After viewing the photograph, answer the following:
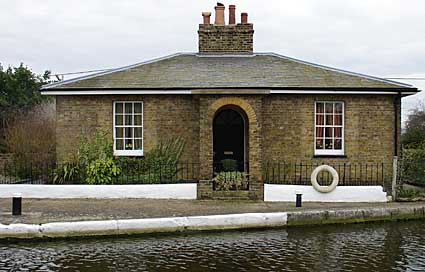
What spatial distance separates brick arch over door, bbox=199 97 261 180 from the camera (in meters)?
16.4

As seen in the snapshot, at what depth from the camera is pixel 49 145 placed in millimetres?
23688

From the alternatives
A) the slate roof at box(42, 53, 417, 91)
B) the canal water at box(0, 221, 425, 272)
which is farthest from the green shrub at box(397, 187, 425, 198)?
the canal water at box(0, 221, 425, 272)

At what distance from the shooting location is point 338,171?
18078 mm

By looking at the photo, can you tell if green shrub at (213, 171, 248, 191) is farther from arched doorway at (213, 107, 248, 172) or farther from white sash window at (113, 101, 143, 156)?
white sash window at (113, 101, 143, 156)

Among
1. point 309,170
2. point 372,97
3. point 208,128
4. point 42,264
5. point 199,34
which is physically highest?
point 199,34

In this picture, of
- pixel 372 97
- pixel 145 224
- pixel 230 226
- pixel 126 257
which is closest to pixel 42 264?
pixel 126 257

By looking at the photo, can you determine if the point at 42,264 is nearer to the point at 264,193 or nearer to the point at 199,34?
the point at 264,193

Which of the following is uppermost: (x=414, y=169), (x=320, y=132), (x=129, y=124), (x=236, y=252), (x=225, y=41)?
(x=225, y=41)

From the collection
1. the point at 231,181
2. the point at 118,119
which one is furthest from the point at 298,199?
the point at 118,119

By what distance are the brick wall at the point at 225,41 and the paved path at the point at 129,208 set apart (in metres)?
7.27

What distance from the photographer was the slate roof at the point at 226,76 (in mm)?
17734

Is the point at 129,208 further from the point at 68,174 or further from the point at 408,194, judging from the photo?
the point at 408,194

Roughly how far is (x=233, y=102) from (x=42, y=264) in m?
8.68

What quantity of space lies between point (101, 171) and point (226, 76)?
5198mm
